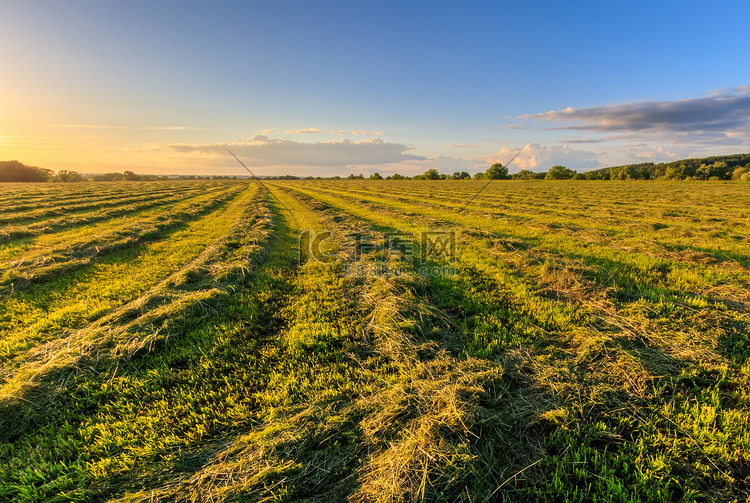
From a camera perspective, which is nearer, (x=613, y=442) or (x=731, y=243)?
(x=613, y=442)

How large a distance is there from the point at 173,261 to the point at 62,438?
739 centimetres

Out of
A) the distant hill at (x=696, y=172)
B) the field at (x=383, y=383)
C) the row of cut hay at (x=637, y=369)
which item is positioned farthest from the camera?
the distant hill at (x=696, y=172)

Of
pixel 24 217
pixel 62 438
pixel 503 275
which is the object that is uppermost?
pixel 24 217

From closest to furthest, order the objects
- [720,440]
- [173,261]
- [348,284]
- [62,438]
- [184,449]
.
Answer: [720,440], [184,449], [62,438], [348,284], [173,261]

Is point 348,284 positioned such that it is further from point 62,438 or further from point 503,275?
point 62,438

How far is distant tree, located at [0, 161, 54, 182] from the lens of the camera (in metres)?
79.8

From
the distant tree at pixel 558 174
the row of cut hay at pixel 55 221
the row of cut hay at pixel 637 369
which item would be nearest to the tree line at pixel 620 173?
the distant tree at pixel 558 174

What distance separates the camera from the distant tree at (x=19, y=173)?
3140 inches

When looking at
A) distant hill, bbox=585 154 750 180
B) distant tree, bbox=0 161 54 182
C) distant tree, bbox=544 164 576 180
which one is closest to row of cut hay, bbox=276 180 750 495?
distant hill, bbox=585 154 750 180

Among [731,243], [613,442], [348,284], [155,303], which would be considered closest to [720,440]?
[613,442]

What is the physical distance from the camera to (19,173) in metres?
82.8

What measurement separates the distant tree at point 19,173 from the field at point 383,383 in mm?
125450

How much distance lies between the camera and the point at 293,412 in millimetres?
3107

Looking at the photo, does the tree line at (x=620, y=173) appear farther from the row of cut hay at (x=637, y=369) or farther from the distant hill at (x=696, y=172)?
the row of cut hay at (x=637, y=369)
